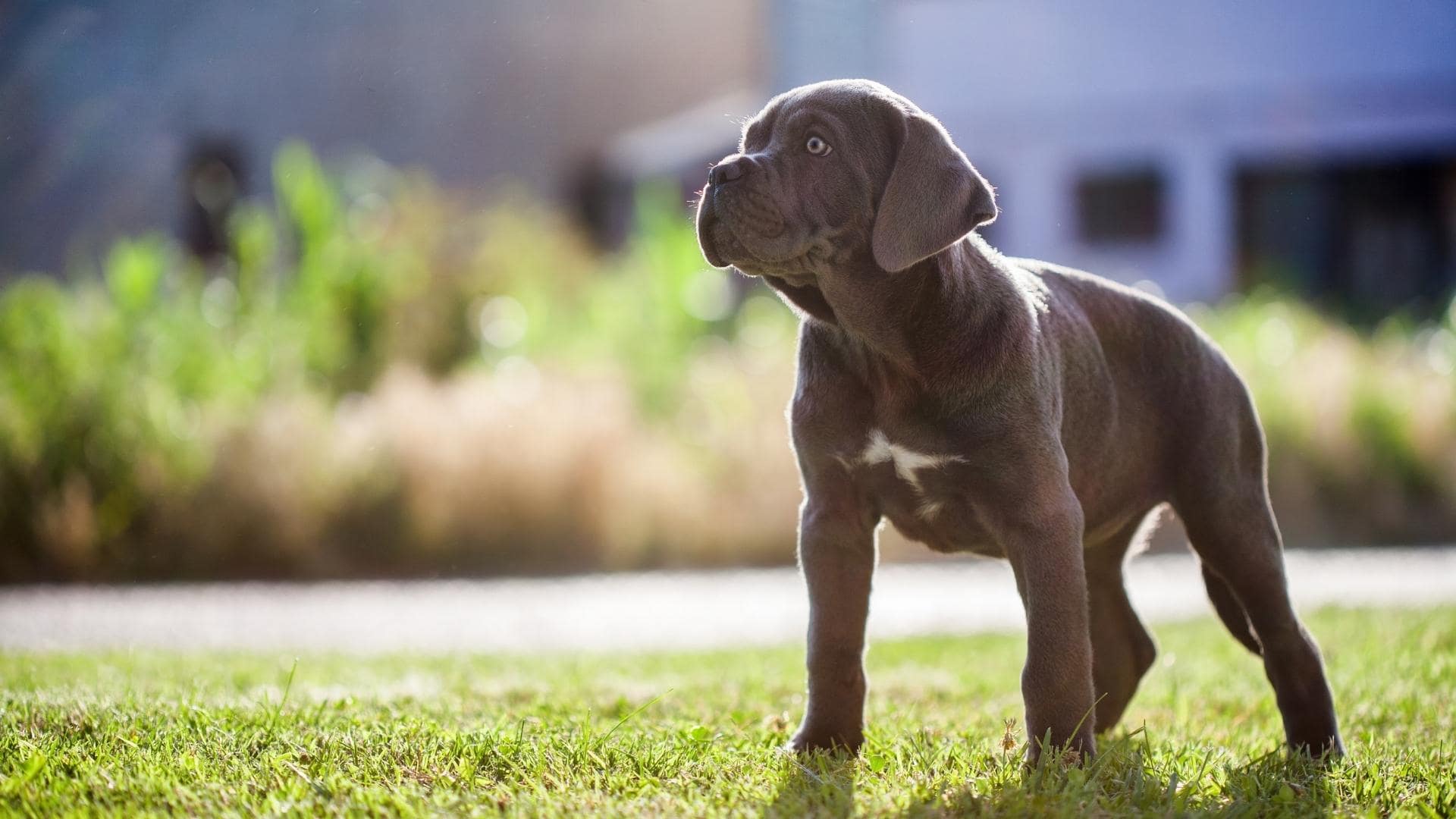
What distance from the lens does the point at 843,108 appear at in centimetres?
375

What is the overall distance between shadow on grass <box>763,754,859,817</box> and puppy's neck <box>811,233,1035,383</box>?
1008 mm

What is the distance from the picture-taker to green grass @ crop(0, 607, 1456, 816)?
321 cm

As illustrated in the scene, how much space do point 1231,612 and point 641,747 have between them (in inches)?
79.8

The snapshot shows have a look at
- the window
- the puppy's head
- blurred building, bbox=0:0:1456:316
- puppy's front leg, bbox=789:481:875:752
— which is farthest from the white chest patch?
the window

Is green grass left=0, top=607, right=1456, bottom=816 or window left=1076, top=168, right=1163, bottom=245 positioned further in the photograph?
window left=1076, top=168, right=1163, bottom=245

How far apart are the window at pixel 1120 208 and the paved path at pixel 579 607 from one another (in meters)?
14.4

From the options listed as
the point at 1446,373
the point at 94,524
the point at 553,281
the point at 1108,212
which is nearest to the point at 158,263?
the point at 94,524

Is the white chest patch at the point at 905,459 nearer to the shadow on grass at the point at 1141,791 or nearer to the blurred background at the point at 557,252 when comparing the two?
the shadow on grass at the point at 1141,791

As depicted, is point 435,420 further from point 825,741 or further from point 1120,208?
point 1120,208

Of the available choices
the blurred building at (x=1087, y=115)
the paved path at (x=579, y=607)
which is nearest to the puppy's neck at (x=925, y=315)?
the paved path at (x=579, y=607)

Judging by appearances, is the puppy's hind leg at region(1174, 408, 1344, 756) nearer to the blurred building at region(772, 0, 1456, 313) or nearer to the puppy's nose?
the puppy's nose

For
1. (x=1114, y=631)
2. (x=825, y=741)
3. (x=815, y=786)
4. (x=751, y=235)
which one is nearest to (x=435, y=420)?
(x=1114, y=631)

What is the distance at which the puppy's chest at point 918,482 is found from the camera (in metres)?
3.52

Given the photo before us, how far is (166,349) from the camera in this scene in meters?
12.4
